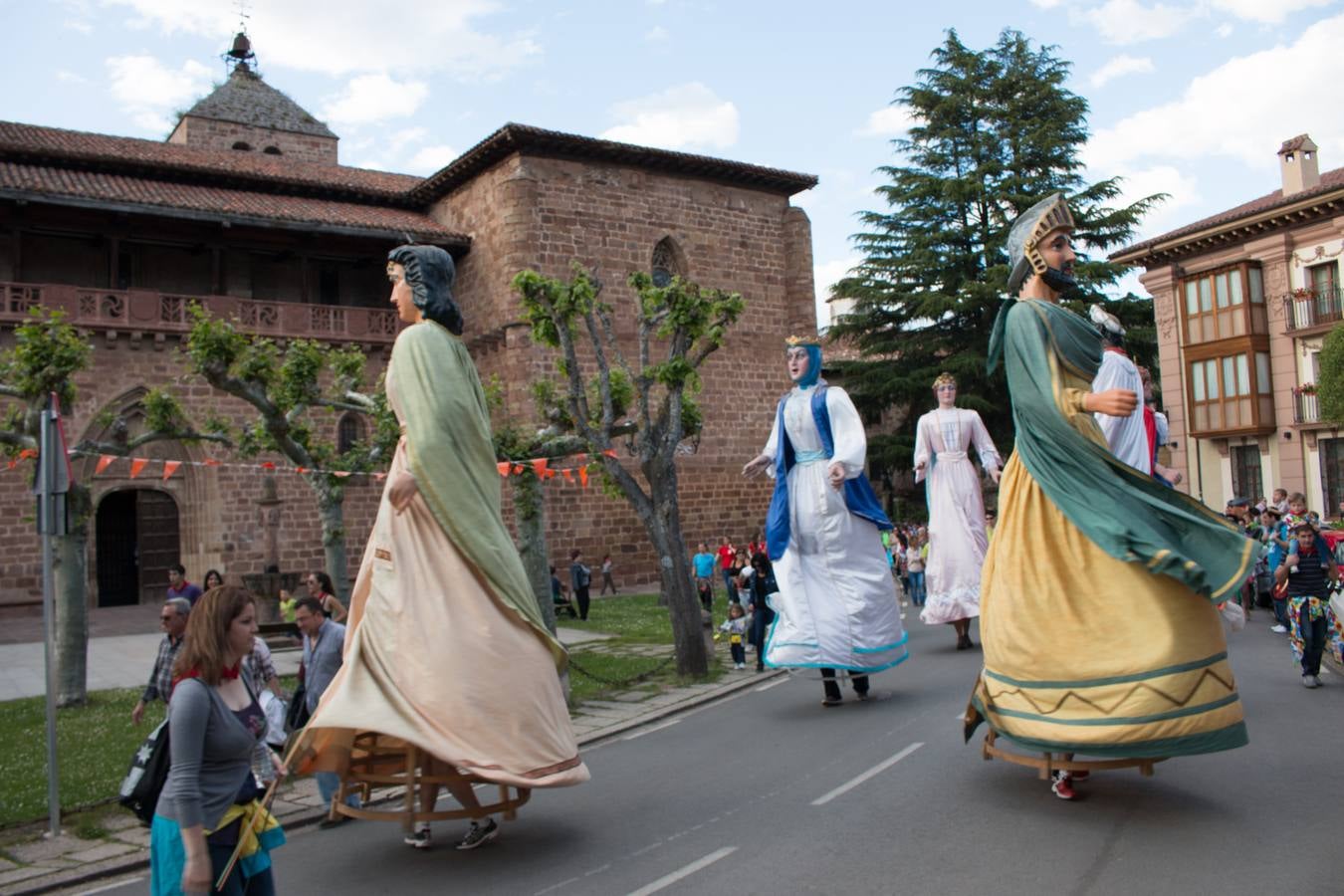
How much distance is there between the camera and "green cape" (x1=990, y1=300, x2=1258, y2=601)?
4.54 m

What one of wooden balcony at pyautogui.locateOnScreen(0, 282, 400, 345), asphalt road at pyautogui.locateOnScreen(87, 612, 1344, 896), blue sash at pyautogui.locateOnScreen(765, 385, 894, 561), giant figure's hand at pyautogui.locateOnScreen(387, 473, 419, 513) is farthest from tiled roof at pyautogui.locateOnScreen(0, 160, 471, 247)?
giant figure's hand at pyautogui.locateOnScreen(387, 473, 419, 513)

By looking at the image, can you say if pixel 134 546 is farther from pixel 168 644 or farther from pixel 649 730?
pixel 649 730

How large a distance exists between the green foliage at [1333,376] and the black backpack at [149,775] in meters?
Answer: 27.5

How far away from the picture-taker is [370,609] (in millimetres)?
4887

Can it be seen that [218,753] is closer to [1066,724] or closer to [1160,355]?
[1066,724]

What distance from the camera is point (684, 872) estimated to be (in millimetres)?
4660

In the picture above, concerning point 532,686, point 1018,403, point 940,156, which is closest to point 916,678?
point 1018,403

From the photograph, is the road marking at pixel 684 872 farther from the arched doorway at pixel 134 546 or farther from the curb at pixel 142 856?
the arched doorway at pixel 134 546

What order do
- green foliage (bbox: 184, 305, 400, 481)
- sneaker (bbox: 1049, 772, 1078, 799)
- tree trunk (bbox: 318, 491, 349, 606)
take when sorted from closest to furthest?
1. sneaker (bbox: 1049, 772, 1078, 799)
2. green foliage (bbox: 184, 305, 400, 481)
3. tree trunk (bbox: 318, 491, 349, 606)

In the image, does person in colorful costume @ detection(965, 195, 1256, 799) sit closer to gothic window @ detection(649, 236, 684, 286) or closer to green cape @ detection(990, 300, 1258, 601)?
green cape @ detection(990, 300, 1258, 601)

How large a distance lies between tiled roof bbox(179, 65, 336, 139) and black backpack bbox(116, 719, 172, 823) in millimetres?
42593

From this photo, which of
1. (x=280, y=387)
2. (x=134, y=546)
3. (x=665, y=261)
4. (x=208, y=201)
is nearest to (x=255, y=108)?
(x=208, y=201)

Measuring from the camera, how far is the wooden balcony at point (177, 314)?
23453 millimetres

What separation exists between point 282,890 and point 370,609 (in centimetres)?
135
